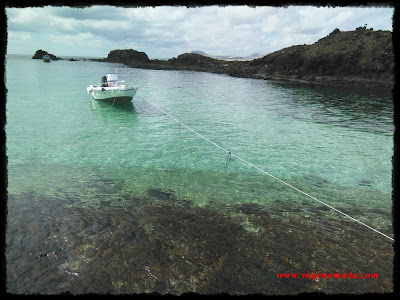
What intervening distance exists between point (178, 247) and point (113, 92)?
80.5 feet

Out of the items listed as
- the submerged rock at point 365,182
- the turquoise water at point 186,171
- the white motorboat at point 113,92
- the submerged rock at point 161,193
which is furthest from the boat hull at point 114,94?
the submerged rock at point 365,182

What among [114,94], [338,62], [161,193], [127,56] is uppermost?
[127,56]

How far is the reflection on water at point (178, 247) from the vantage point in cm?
596

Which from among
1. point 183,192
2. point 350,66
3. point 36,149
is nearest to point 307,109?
point 183,192

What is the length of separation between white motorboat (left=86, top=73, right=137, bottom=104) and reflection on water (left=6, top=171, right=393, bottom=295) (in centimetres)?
1984

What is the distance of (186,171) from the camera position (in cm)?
1317

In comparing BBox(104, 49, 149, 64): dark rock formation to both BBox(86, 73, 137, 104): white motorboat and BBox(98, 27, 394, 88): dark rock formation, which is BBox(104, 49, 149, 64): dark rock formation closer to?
BBox(98, 27, 394, 88): dark rock formation

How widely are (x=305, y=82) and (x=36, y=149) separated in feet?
194

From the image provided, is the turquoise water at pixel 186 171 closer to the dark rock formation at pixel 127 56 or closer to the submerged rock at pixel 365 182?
the submerged rock at pixel 365 182

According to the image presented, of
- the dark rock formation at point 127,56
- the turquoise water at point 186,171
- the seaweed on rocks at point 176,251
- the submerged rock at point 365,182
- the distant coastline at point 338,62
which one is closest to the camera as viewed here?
the seaweed on rocks at point 176,251

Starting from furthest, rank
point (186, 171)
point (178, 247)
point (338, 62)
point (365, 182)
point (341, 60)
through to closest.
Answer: point (338, 62) < point (341, 60) < point (186, 171) < point (365, 182) < point (178, 247)

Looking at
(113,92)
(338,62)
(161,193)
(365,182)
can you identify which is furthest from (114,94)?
(338,62)

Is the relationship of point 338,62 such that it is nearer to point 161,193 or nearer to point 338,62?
point 338,62

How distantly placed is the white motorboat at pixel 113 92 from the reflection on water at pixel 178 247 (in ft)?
65.1
